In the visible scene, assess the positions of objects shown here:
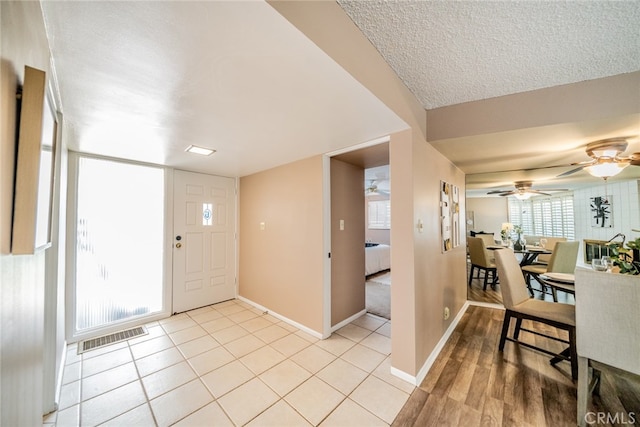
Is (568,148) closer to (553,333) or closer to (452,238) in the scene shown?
(452,238)

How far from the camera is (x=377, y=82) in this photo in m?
1.45

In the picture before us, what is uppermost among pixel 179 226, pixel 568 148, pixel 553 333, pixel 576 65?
pixel 576 65

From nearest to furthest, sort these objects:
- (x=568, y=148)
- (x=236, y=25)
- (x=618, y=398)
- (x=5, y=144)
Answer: (x=5, y=144) → (x=236, y=25) → (x=618, y=398) → (x=568, y=148)

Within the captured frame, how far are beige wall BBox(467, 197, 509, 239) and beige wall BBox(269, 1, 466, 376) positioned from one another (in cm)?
182

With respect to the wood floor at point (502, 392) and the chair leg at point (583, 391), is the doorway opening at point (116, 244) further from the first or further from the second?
the chair leg at point (583, 391)

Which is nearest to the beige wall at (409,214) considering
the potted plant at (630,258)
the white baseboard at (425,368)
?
the white baseboard at (425,368)

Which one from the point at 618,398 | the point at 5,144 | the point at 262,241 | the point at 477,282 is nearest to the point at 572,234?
the point at 477,282

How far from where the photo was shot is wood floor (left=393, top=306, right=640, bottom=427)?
1.55 meters

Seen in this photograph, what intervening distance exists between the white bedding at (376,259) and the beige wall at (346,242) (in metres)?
1.86

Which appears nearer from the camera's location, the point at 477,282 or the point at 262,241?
the point at 262,241

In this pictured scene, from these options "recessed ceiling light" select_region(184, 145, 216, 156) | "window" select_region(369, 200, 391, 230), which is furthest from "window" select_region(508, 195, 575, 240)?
"recessed ceiling light" select_region(184, 145, 216, 156)

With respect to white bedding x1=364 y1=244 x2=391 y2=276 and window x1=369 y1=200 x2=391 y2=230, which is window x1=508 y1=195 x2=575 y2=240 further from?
window x1=369 y1=200 x2=391 y2=230

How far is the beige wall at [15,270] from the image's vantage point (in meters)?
0.60

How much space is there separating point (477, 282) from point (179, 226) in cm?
523
